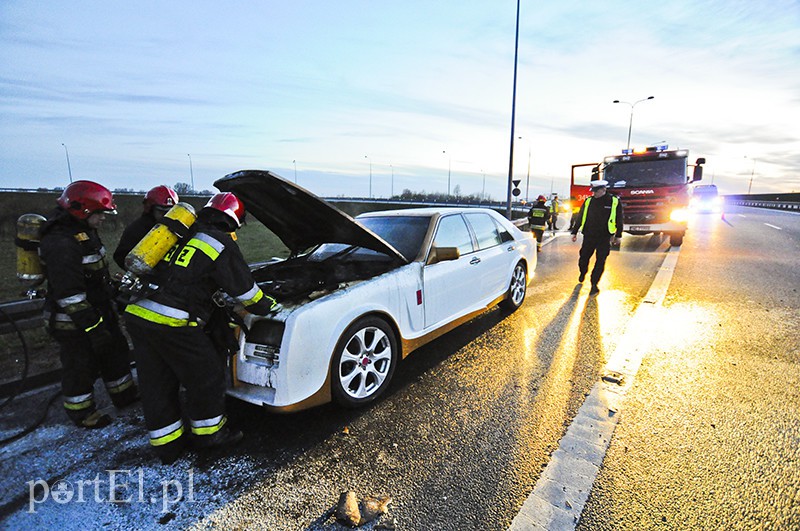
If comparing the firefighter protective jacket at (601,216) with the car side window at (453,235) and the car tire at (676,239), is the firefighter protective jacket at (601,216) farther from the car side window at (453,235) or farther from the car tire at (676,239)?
the car tire at (676,239)

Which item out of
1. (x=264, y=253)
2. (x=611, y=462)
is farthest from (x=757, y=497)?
(x=264, y=253)

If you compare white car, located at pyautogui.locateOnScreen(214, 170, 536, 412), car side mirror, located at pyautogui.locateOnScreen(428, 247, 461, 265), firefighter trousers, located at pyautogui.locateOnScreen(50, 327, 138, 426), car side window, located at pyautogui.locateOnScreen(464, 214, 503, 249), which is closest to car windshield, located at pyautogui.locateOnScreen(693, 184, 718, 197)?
car side window, located at pyautogui.locateOnScreen(464, 214, 503, 249)

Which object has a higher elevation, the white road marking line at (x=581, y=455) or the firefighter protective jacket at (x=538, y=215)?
the firefighter protective jacket at (x=538, y=215)

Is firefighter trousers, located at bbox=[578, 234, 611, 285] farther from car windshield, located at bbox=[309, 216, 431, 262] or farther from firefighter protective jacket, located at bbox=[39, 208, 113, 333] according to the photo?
firefighter protective jacket, located at bbox=[39, 208, 113, 333]

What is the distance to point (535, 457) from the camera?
8.19ft

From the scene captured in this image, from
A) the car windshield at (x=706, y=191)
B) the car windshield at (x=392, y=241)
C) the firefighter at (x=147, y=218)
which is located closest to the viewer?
the firefighter at (x=147, y=218)

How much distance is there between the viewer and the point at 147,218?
Result: 3.55 metres

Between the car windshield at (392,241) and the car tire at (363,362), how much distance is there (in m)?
0.84

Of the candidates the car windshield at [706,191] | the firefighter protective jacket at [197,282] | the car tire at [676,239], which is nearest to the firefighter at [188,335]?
the firefighter protective jacket at [197,282]

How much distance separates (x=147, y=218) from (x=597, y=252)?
6.45m

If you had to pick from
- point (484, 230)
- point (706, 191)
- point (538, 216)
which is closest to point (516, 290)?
point (484, 230)

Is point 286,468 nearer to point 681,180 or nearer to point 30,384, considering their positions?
point 30,384

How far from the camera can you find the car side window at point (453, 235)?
4.13 metres

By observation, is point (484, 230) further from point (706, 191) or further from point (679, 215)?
point (706, 191)
